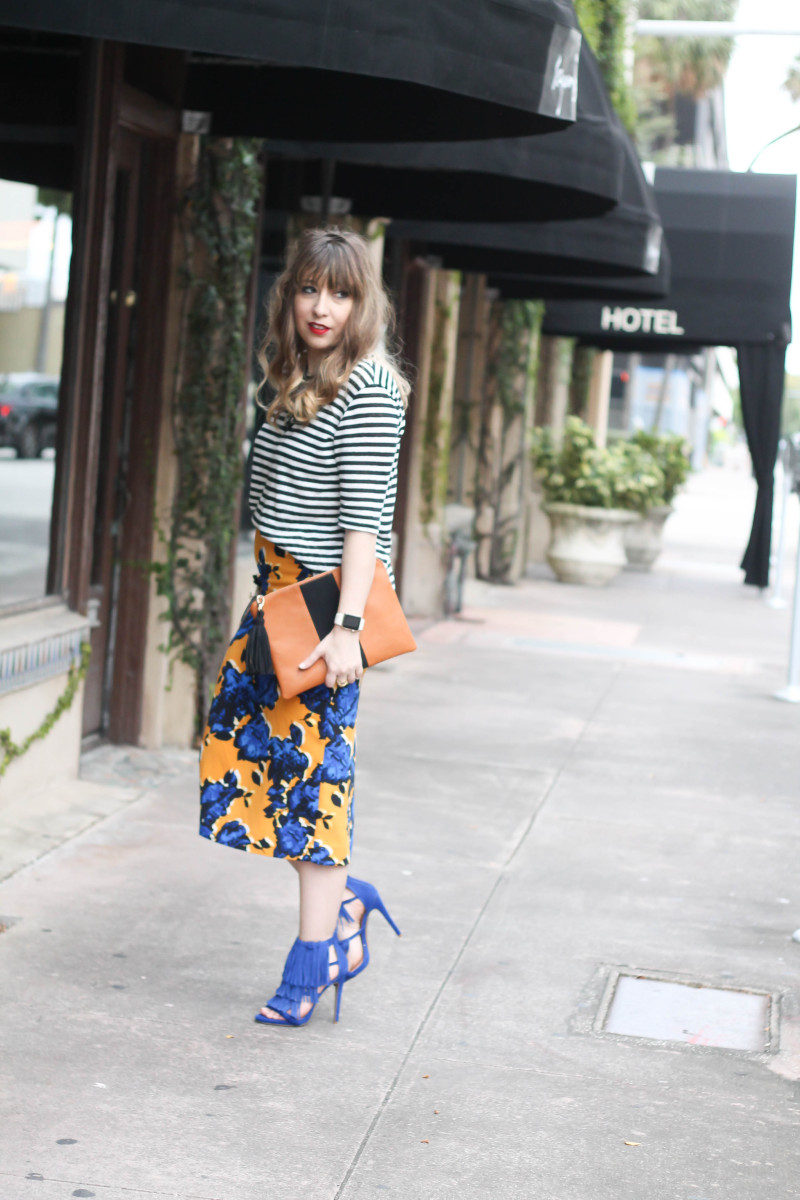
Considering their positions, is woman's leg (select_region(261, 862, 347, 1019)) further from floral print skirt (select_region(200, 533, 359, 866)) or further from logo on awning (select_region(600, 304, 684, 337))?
logo on awning (select_region(600, 304, 684, 337))

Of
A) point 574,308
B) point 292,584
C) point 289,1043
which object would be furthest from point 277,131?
point 574,308

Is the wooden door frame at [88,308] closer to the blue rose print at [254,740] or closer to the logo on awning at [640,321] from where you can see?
the blue rose print at [254,740]

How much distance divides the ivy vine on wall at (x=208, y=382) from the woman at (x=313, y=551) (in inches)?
107

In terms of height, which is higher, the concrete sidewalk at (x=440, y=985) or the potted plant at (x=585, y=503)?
the potted plant at (x=585, y=503)

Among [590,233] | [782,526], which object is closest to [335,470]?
[590,233]

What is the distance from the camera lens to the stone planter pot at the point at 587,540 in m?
16.2

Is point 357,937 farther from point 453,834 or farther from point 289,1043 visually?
point 453,834

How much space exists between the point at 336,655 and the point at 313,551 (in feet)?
0.87

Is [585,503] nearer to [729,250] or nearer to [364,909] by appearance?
[729,250]

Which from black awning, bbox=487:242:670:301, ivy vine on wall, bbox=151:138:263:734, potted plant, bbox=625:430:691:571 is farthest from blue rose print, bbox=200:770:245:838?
potted plant, bbox=625:430:691:571

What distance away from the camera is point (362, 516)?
11.5 feet

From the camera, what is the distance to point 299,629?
355cm

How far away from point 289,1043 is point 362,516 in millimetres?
1305

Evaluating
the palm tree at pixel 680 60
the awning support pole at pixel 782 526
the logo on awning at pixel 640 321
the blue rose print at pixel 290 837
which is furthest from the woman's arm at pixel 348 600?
the palm tree at pixel 680 60
